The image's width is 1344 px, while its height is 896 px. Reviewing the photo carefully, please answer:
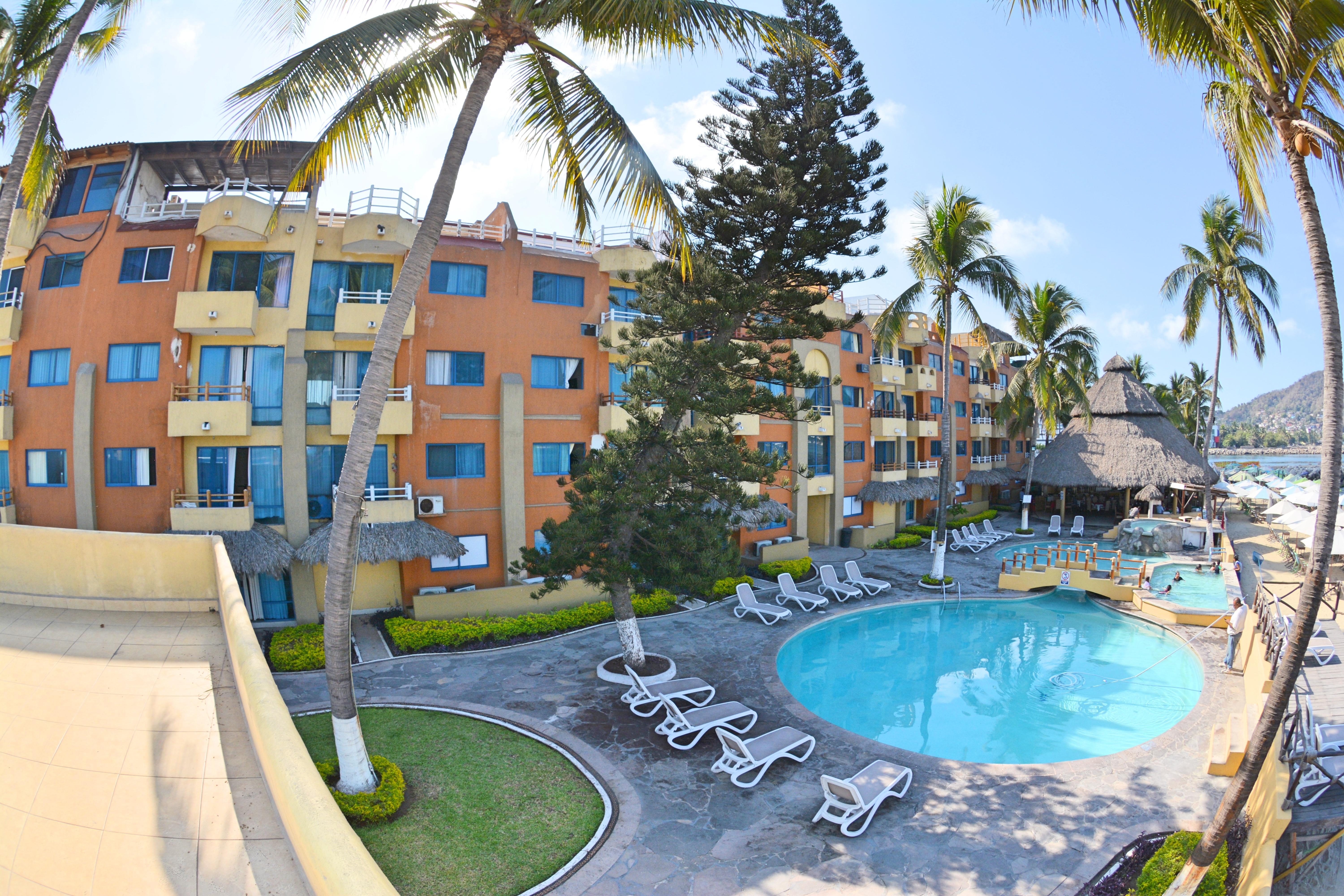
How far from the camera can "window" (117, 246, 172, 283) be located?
53.3 feet

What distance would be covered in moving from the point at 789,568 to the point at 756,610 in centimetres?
448

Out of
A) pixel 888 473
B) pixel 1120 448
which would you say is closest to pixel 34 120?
pixel 888 473

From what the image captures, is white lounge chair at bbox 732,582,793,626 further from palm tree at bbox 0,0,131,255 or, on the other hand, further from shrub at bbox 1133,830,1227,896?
palm tree at bbox 0,0,131,255

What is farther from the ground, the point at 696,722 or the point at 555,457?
the point at 555,457

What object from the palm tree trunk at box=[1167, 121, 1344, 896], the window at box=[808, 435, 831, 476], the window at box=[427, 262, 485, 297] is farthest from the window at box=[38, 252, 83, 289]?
the palm tree trunk at box=[1167, 121, 1344, 896]

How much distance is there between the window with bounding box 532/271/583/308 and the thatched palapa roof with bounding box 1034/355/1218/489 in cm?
2621

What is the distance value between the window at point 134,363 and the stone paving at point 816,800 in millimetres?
8831

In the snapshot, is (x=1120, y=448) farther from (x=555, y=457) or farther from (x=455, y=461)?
(x=455, y=461)

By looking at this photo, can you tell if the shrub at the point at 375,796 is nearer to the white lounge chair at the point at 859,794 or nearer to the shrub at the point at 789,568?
the white lounge chair at the point at 859,794

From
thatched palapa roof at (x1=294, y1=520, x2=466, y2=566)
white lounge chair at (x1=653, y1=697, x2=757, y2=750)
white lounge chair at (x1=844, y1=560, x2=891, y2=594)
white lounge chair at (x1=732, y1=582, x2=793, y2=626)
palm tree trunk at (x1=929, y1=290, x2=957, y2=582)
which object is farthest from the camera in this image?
palm tree trunk at (x1=929, y1=290, x2=957, y2=582)

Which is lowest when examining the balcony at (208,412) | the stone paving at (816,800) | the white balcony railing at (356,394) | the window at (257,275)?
the stone paving at (816,800)

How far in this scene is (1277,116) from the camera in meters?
6.82

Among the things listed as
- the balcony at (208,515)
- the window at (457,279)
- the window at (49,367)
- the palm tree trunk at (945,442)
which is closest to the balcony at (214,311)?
the window at (49,367)

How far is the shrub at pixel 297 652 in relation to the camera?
1362cm
